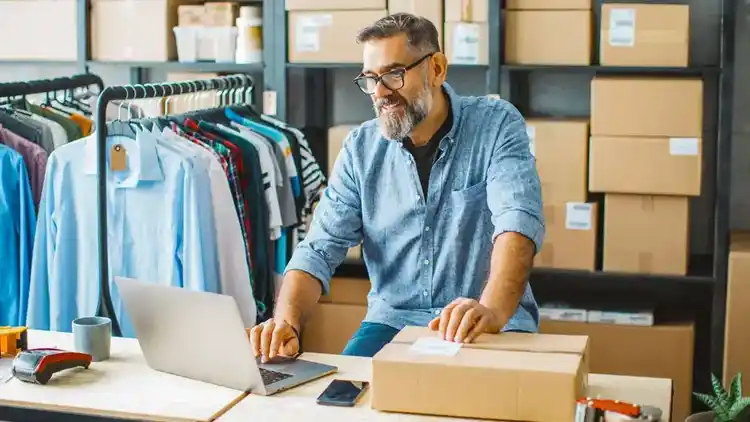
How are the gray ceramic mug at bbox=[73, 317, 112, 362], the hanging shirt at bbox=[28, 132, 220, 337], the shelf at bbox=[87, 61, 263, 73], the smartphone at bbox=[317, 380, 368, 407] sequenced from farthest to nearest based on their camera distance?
the shelf at bbox=[87, 61, 263, 73] < the hanging shirt at bbox=[28, 132, 220, 337] < the gray ceramic mug at bbox=[73, 317, 112, 362] < the smartphone at bbox=[317, 380, 368, 407]

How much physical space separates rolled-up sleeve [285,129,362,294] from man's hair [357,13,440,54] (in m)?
0.31

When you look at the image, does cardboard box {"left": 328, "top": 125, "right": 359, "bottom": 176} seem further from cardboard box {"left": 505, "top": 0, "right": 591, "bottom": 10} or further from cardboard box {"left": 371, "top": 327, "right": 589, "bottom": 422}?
cardboard box {"left": 371, "top": 327, "right": 589, "bottom": 422}

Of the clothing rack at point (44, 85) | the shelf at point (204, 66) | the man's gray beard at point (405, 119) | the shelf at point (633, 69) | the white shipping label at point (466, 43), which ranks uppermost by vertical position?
the white shipping label at point (466, 43)

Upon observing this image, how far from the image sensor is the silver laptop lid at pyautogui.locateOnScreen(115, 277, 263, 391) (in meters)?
1.86

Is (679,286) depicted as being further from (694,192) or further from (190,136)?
(190,136)

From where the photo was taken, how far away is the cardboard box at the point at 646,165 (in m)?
3.61

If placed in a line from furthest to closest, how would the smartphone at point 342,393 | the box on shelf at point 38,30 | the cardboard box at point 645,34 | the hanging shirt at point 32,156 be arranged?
the box on shelf at point 38,30
the cardboard box at point 645,34
the hanging shirt at point 32,156
the smartphone at point 342,393

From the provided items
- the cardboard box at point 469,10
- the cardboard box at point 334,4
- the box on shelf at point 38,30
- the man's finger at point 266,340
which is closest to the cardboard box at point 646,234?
the cardboard box at point 469,10

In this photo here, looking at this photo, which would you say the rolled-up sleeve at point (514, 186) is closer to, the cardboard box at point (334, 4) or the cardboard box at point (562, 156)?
the cardboard box at point (562, 156)

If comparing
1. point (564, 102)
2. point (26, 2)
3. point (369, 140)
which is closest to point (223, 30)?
point (26, 2)

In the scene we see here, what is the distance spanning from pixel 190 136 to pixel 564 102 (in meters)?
1.65

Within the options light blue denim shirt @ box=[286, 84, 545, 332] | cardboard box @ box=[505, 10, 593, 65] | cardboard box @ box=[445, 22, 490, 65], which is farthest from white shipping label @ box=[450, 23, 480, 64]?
light blue denim shirt @ box=[286, 84, 545, 332]

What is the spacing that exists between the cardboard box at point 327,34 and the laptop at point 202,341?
6.58 feet

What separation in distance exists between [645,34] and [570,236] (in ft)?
2.43
